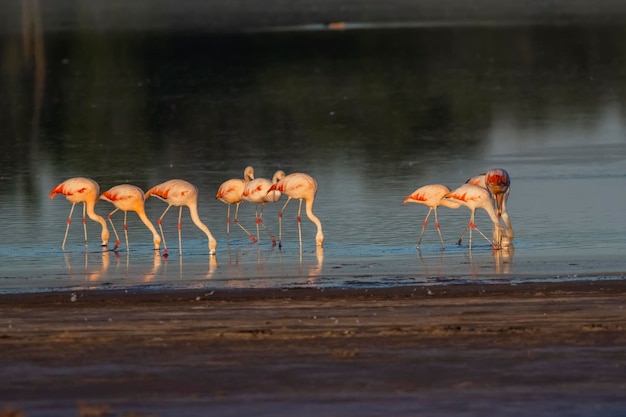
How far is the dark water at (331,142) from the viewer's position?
1590 centimetres

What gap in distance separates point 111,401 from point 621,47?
42327 mm

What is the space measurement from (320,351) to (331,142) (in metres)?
17.8

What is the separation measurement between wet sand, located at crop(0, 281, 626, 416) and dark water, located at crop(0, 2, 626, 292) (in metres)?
1.26

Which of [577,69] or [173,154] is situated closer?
[173,154]

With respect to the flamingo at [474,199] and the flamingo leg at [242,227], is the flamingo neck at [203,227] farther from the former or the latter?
the flamingo at [474,199]

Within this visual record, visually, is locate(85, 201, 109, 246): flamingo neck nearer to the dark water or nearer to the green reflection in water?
the dark water

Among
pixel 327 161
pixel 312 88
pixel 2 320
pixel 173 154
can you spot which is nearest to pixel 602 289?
pixel 2 320

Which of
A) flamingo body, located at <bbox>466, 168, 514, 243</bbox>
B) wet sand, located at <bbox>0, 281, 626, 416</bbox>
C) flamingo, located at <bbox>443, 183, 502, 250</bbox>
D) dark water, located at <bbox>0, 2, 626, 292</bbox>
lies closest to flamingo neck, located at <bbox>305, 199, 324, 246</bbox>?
dark water, located at <bbox>0, 2, 626, 292</bbox>

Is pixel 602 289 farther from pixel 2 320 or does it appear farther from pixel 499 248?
pixel 2 320

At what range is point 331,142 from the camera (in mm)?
28469

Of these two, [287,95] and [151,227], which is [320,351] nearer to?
[151,227]

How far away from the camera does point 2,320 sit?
1225 cm

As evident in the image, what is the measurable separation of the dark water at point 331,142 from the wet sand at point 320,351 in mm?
1261

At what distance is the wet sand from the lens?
9500 mm
